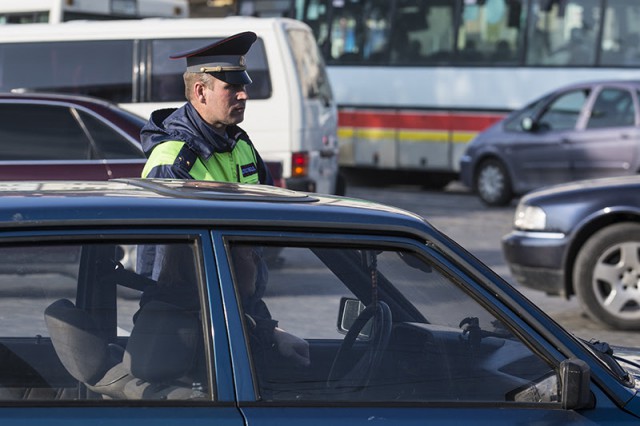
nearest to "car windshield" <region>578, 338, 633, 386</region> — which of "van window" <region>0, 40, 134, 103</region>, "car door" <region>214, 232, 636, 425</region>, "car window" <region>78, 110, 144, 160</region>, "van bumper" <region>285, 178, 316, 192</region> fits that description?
"car door" <region>214, 232, 636, 425</region>

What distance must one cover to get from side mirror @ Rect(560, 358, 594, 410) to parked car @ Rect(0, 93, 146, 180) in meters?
6.47

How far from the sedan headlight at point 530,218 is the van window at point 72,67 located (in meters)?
5.17

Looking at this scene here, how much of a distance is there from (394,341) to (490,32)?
17.4 m

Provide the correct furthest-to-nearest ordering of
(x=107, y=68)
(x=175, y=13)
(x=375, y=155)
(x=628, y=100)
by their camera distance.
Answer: (x=375, y=155) → (x=175, y=13) → (x=628, y=100) → (x=107, y=68)

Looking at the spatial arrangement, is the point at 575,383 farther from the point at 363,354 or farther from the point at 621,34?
the point at 621,34

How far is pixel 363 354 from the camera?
3.47 metres

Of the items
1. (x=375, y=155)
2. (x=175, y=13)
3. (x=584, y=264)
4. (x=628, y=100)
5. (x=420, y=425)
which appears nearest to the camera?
(x=420, y=425)

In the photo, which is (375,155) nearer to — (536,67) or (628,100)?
(536,67)

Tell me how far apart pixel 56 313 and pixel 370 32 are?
18.8 metres

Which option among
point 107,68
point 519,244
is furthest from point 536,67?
point 519,244

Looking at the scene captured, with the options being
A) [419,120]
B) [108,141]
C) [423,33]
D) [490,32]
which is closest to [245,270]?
[108,141]

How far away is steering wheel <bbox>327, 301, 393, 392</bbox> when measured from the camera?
3387 millimetres

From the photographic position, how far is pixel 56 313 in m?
3.30

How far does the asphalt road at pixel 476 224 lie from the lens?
9.21 meters
